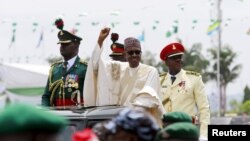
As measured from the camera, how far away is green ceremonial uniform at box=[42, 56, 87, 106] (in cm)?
830

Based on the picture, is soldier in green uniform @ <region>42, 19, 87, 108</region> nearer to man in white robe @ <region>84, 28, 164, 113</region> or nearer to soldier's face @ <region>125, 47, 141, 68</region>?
man in white robe @ <region>84, 28, 164, 113</region>

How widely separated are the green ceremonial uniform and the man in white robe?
0.49 m

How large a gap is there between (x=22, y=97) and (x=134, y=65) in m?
16.2

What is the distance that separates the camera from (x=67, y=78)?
8.43m

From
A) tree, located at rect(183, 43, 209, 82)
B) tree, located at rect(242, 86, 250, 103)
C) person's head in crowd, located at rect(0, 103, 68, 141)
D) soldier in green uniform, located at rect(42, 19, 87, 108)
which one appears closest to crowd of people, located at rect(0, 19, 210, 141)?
soldier in green uniform, located at rect(42, 19, 87, 108)

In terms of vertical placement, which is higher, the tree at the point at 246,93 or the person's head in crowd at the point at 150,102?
the tree at the point at 246,93

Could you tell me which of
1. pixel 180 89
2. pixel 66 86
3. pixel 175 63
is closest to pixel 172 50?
pixel 175 63

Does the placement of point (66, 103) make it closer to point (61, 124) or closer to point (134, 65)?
point (134, 65)

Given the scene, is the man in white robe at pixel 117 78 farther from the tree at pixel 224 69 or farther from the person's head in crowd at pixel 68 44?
the tree at pixel 224 69

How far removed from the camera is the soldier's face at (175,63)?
872 centimetres

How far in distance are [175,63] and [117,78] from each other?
47.2 inches

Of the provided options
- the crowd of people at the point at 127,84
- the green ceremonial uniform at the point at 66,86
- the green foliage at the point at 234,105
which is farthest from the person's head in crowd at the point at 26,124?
the green foliage at the point at 234,105

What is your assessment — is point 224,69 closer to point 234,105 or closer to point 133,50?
point 234,105

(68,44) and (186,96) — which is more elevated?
Result: (68,44)
